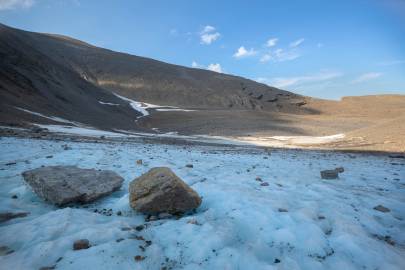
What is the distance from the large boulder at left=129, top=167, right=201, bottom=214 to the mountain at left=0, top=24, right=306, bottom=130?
26.8 metres

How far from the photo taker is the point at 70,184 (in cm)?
Result: 645

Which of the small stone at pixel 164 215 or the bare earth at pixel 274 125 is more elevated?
the bare earth at pixel 274 125

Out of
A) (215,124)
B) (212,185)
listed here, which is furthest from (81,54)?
(212,185)

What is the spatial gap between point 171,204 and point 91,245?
1.64m

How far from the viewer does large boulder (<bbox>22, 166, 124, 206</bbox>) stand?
20.1ft

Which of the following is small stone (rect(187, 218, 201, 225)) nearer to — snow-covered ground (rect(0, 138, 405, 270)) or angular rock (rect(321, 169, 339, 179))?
snow-covered ground (rect(0, 138, 405, 270))

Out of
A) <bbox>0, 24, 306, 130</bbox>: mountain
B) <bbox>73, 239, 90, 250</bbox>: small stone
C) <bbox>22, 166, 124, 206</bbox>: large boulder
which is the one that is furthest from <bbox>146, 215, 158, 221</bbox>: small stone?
<bbox>0, 24, 306, 130</bbox>: mountain

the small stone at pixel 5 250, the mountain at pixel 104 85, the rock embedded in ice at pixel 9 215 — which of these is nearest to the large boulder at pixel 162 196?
the rock embedded in ice at pixel 9 215

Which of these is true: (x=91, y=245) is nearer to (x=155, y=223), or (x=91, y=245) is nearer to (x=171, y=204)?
(x=155, y=223)

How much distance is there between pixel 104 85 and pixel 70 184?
339 feet

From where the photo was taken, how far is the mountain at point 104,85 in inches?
1626

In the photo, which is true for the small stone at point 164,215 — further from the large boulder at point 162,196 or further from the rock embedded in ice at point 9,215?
the rock embedded in ice at point 9,215

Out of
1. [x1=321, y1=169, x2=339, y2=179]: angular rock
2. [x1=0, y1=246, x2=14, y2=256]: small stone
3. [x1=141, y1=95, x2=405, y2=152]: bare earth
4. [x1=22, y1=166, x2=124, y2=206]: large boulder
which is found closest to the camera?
[x1=0, y1=246, x2=14, y2=256]: small stone

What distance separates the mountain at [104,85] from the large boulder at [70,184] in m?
25.0
